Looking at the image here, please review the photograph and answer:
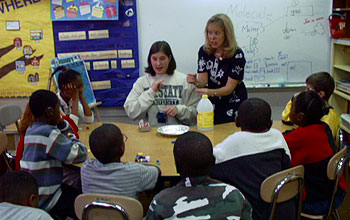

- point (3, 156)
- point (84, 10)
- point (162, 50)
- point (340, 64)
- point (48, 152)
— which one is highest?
point (84, 10)

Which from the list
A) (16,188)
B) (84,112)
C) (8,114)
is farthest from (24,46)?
(16,188)

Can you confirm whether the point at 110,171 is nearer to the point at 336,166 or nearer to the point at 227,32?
the point at 336,166

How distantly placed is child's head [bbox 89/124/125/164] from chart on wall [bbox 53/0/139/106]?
231 centimetres

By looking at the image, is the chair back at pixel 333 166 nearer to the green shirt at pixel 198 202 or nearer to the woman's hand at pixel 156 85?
the green shirt at pixel 198 202

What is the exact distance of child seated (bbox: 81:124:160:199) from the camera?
1850 millimetres

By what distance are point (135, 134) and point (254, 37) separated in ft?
6.26

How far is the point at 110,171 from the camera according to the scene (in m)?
1.86

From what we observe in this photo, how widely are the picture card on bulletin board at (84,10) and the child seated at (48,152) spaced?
1.99 m

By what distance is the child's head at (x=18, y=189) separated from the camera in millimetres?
1558

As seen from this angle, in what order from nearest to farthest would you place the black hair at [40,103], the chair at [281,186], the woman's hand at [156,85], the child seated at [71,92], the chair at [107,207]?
the chair at [107,207] → the chair at [281,186] → the black hair at [40,103] → the child seated at [71,92] → the woman's hand at [156,85]

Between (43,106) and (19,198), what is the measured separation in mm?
738

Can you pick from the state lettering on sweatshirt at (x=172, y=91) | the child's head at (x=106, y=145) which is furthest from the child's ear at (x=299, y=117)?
the state lettering on sweatshirt at (x=172, y=91)

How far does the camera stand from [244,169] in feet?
6.12

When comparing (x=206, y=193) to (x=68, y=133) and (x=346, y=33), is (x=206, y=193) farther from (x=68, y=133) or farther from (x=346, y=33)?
(x=346, y=33)
